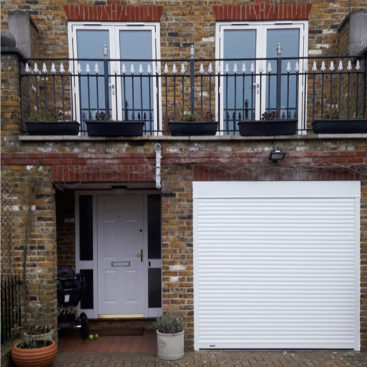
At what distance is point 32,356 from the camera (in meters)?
4.21

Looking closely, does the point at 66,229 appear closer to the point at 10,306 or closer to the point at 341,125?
the point at 10,306

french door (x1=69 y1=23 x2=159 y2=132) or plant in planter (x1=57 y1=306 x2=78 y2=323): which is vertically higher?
french door (x1=69 y1=23 x2=159 y2=132)

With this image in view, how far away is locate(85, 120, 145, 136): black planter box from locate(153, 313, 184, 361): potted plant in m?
2.79

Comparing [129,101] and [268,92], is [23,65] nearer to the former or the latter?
[129,101]

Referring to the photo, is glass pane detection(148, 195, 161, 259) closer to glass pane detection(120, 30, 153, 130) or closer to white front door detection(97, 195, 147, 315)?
white front door detection(97, 195, 147, 315)

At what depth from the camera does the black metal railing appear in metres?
4.60

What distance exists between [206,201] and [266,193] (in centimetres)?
91

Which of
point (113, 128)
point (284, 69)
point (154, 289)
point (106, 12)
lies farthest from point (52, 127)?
point (284, 69)

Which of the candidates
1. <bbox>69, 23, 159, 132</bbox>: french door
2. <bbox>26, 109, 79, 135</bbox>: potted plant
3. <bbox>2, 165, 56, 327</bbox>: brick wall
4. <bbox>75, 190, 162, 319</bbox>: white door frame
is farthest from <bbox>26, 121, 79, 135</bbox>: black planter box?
<bbox>75, 190, 162, 319</bbox>: white door frame

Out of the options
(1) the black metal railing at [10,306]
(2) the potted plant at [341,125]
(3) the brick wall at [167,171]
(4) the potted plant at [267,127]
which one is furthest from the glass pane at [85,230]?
(2) the potted plant at [341,125]

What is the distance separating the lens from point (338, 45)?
5762 mm

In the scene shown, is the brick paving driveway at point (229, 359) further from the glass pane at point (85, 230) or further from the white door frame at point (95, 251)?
the glass pane at point (85, 230)

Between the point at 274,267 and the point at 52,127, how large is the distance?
391 cm

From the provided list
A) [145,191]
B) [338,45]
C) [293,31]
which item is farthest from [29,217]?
[338,45]
